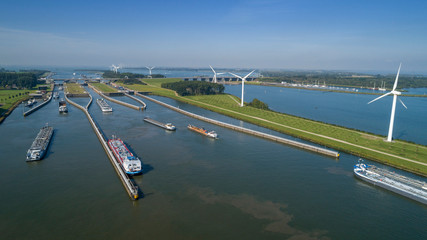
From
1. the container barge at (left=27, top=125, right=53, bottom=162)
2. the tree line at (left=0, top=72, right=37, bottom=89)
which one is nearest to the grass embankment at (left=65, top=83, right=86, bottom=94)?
the tree line at (left=0, top=72, right=37, bottom=89)

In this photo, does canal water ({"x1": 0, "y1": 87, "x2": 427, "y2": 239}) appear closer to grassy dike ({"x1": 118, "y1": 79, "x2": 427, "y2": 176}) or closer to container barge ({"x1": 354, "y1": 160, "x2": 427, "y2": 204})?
container barge ({"x1": 354, "y1": 160, "x2": 427, "y2": 204})

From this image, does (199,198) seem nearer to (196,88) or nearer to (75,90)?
(196,88)

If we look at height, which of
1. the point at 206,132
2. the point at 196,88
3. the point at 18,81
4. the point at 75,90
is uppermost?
the point at 18,81

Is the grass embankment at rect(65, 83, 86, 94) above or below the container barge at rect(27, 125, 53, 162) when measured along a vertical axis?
above

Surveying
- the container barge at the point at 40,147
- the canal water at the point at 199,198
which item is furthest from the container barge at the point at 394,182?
the container barge at the point at 40,147

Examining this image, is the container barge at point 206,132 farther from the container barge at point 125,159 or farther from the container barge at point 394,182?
the container barge at point 394,182

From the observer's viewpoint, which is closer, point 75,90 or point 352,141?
point 352,141

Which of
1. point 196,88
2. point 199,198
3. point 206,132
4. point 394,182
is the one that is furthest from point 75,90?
point 394,182

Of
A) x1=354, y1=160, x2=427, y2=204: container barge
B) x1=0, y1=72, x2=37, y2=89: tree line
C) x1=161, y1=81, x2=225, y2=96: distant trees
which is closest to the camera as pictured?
x1=354, y1=160, x2=427, y2=204: container barge
